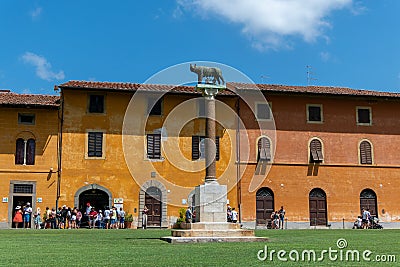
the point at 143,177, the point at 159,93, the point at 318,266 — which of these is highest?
the point at 159,93

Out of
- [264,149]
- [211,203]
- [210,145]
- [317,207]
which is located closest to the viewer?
[211,203]

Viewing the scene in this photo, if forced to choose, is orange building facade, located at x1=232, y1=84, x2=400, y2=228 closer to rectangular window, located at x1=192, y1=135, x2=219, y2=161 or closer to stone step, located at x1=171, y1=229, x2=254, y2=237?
rectangular window, located at x1=192, y1=135, x2=219, y2=161

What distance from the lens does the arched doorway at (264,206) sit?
32938mm

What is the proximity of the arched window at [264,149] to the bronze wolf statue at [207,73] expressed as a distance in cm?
1580

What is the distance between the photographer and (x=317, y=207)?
33562 millimetres

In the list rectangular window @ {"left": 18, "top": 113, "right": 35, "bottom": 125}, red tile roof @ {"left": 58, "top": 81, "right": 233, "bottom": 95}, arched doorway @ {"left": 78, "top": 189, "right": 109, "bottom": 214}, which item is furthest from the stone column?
rectangular window @ {"left": 18, "top": 113, "right": 35, "bottom": 125}

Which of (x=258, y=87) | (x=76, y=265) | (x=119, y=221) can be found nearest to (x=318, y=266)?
(x=76, y=265)

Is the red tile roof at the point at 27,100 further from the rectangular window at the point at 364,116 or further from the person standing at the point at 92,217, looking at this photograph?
the rectangular window at the point at 364,116

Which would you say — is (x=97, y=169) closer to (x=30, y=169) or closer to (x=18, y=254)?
(x=30, y=169)

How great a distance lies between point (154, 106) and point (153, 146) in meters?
2.35

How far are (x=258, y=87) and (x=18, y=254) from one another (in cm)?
2485

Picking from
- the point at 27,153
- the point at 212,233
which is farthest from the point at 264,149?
the point at 212,233

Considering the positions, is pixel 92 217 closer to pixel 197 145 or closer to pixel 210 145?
pixel 197 145

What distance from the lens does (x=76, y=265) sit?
28.6 ft
